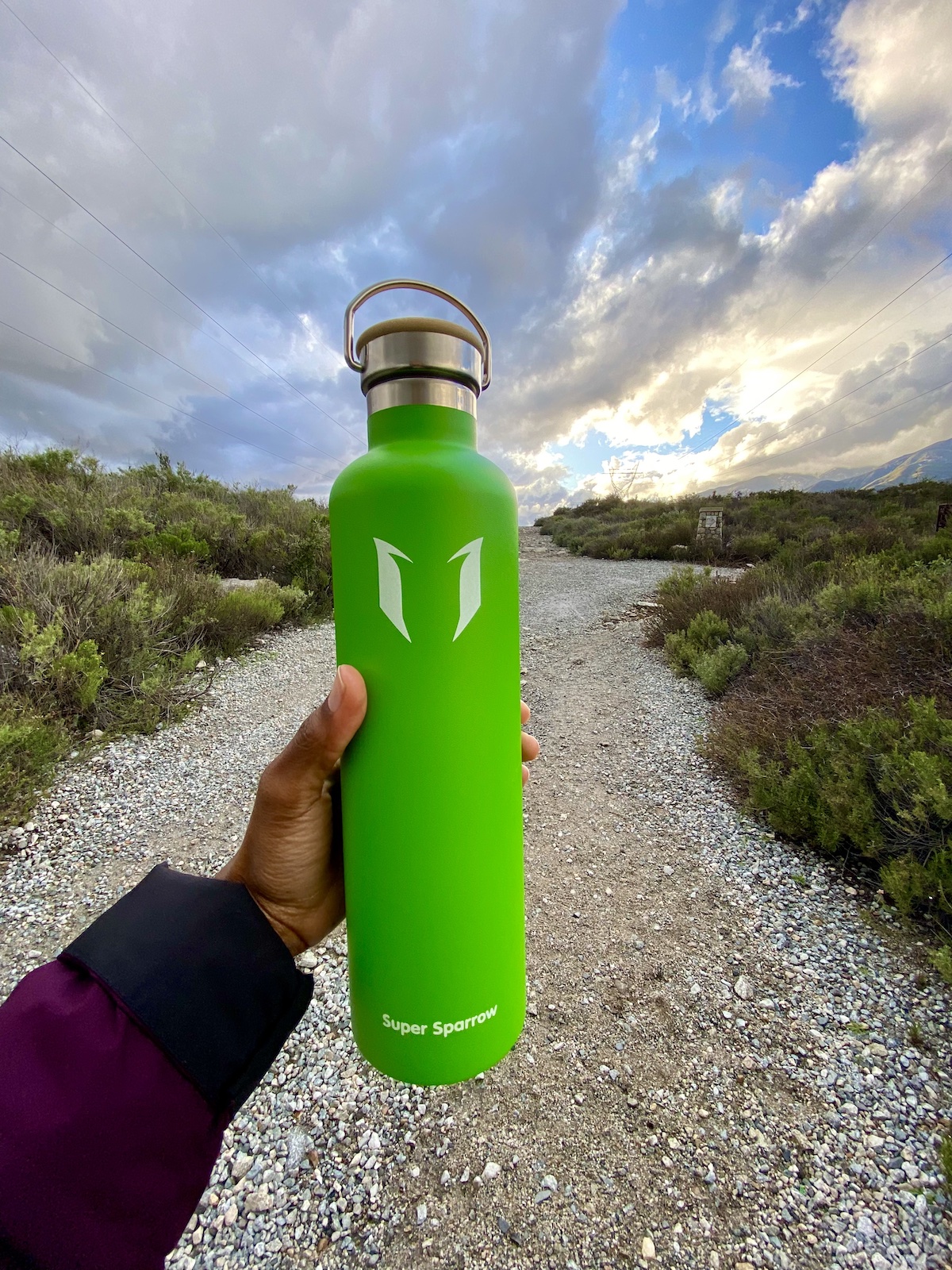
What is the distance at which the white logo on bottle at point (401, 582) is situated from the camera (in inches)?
35.2

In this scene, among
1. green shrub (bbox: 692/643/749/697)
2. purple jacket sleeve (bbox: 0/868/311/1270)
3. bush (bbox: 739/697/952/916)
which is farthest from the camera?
green shrub (bbox: 692/643/749/697)

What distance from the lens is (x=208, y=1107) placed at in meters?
0.91

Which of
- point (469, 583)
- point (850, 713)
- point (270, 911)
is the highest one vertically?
point (469, 583)

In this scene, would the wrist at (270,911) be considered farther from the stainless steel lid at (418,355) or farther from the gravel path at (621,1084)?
the stainless steel lid at (418,355)

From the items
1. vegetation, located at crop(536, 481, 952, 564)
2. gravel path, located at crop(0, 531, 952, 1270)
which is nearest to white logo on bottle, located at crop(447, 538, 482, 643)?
gravel path, located at crop(0, 531, 952, 1270)

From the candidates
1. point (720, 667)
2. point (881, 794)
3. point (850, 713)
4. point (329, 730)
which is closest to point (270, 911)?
point (329, 730)

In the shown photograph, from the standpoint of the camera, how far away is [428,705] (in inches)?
36.0

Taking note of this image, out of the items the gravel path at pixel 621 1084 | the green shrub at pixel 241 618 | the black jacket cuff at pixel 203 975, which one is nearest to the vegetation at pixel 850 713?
the gravel path at pixel 621 1084

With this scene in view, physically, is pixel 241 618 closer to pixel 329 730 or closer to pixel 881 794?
pixel 329 730

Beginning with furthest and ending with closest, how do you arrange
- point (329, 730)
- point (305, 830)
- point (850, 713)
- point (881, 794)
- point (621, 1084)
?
1. point (850, 713)
2. point (881, 794)
3. point (621, 1084)
4. point (305, 830)
5. point (329, 730)

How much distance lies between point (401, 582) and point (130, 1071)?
33.9 inches

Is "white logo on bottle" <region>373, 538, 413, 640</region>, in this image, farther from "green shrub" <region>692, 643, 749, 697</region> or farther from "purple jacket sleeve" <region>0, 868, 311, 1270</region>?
"green shrub" <region>692, 643, 749, 697</region>

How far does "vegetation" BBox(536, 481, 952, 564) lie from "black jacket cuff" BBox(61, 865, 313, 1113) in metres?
8.65

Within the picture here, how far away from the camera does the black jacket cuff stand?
0.90 metres
